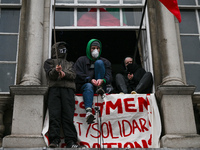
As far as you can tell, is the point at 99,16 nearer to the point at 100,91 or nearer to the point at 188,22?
the point at 188,22

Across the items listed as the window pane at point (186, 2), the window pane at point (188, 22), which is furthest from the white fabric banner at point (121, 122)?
the window pane at point (186, 2)

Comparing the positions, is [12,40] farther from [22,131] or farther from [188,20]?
[188,20]

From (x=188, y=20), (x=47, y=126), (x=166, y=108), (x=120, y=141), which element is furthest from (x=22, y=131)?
(x=188, y=20)

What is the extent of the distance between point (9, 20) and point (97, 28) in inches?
81.0

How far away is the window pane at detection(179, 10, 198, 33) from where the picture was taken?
10.6m

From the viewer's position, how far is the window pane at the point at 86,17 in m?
10.9

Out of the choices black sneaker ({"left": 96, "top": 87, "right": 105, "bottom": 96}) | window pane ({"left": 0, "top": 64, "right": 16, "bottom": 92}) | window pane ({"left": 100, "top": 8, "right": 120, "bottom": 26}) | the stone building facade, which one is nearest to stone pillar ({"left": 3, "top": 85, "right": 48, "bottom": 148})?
the stone building facade

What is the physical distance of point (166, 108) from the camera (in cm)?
895

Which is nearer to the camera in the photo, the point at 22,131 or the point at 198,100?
the point at 22,131

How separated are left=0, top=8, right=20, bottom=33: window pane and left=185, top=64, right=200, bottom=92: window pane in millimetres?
3949

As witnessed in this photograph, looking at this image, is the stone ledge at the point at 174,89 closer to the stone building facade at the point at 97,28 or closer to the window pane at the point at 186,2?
the stone building facade at the point at 97,28

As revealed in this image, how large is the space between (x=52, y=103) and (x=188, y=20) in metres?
3.97

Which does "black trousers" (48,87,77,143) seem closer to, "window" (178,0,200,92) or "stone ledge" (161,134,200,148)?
"stone ledge" (161,134,200,148)

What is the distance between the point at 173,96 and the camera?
29.7 feet
